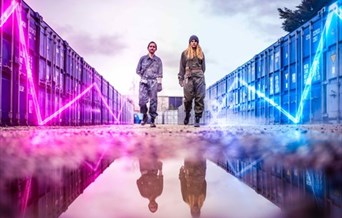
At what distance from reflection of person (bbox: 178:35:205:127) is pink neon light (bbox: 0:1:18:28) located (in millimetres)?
4043

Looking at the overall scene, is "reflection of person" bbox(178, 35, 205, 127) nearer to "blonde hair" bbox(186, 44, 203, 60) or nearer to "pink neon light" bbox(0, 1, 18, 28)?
"blonde hair" bbox(186, 44, 203, 60)

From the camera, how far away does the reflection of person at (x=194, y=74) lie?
934 centimetres

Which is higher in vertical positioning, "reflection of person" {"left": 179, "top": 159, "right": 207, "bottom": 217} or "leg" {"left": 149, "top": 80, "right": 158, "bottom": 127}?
"leg" {"left": 149, "top": 80, "right": 158, "bottom": 127}

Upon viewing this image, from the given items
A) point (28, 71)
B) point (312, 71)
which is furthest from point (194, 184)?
point (312, 71)

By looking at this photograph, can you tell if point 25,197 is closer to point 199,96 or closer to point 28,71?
point 199,96

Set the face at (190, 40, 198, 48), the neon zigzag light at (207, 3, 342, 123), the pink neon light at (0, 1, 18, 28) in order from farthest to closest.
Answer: the neon zigzag light at (207, 3, 342, 123) → the face at (190, 40, 198, 48) → the pink neon light at (0, 1, 18, 28)

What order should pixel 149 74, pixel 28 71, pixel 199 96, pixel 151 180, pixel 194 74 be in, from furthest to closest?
pixel 149 74 → pixel 28 71 → pixel 199 96 → pixel 194 74 → pixel 151 180

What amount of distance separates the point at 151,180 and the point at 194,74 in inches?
319

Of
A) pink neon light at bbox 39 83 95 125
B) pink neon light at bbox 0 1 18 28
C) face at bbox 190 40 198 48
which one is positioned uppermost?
pink neon light at bbox 0 1 18 28

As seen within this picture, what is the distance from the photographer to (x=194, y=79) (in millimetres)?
→ 9609

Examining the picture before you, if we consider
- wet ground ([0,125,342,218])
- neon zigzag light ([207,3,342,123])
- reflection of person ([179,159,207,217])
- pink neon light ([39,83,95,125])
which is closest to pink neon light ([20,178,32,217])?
wet ground ([0,125,342,218])

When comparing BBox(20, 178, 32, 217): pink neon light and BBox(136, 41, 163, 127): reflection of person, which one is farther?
BBox(136, 41, 163, 127): reflection of person

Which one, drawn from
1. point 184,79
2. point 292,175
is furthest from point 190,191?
point 184,79

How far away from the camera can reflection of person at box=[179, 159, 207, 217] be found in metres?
1.08
